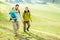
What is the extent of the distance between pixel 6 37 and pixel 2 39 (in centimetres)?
49

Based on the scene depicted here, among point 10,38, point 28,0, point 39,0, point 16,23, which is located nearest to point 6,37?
point 10,38

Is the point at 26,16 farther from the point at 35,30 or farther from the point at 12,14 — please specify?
the point at 35,30

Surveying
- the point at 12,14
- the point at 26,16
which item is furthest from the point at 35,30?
the point at 12,14

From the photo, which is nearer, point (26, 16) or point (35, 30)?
point (26, 16)

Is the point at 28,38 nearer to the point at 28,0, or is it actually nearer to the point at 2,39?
the point at 2,39

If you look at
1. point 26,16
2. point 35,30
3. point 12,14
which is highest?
point 12,14

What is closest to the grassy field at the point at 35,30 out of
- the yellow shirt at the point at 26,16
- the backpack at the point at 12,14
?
the yellow shirt at the point at 26,16

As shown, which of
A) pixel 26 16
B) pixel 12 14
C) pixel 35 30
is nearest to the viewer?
pixel 12 14

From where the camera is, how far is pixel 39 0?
7406 centimetres

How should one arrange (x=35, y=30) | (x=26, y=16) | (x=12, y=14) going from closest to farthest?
(x=12, y=14)
(x=26, y=16)
(x=35, y=30)

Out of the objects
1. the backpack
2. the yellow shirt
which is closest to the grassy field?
the yellow shirt

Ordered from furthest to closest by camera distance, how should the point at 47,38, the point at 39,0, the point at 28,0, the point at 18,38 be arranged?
the point at 39,0, the point at 28,0, the point at 47,38, the point at 18,38

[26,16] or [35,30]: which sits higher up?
[26,16]

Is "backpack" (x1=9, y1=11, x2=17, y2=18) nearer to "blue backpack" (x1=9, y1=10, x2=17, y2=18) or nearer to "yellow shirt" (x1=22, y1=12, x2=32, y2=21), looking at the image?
"blue backpack" (x1=9, y1=10, x2=17, y2=18)
